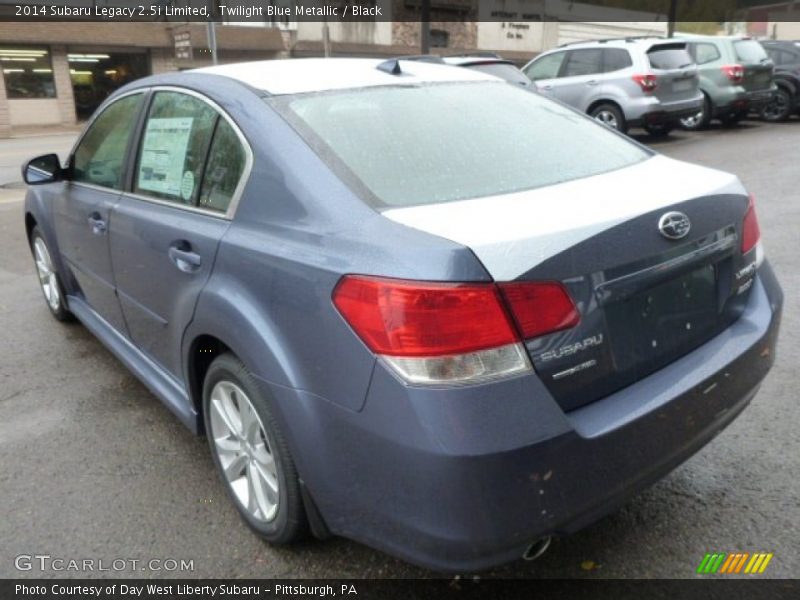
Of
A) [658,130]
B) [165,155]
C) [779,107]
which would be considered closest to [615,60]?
[658,130]

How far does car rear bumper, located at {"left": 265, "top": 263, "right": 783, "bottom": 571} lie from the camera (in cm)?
176

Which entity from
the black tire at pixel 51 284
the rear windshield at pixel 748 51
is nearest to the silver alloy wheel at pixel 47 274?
the black tire at pixel 51 284

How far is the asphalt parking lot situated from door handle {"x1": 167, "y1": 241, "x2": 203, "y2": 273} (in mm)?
930

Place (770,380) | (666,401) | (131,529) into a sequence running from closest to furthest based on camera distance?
(666,401)
(131,529)
(770,380)

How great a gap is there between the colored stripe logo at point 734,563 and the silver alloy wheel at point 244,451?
1.43 m

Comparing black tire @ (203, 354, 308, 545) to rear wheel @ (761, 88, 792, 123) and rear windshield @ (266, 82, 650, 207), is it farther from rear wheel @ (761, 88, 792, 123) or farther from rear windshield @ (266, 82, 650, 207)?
rear wheel @ (761, 88, 792, 123)

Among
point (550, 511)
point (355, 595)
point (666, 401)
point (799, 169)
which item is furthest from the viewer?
point (799, 169)

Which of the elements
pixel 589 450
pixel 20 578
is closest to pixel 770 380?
pixel 589 450

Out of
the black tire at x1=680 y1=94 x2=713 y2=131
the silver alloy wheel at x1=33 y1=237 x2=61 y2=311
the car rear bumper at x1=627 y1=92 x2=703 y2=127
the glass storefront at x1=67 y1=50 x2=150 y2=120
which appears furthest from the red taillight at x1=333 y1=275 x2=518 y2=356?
the glass storefront at x1=67 y1=50 x2=150 y2=120

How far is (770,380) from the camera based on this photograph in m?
3.56

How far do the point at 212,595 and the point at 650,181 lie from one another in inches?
77.6

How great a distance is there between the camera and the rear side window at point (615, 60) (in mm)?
12620

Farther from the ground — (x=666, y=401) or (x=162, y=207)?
(x=162, y=207)

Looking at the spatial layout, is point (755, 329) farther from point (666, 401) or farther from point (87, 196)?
point (87, 196)
